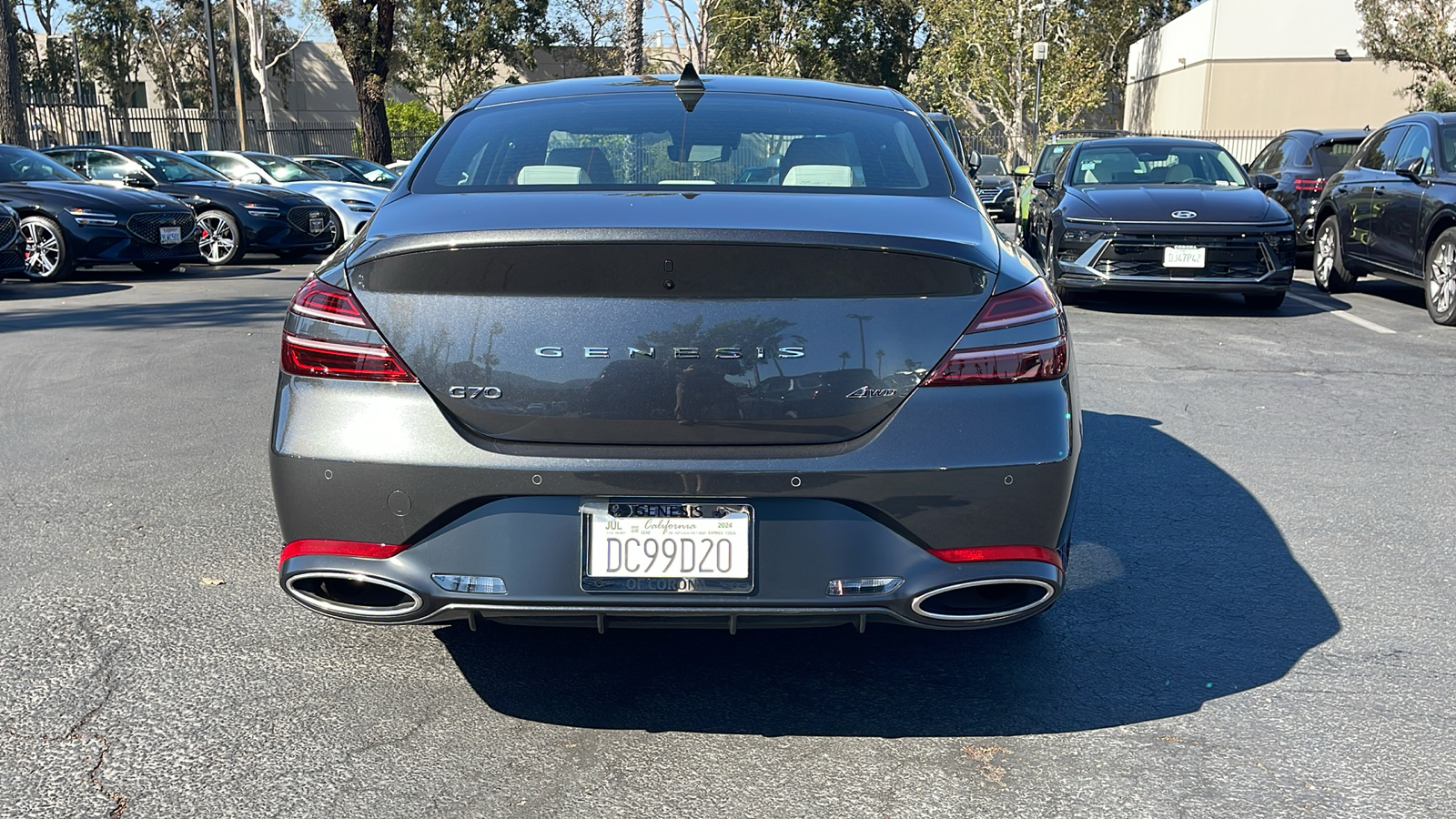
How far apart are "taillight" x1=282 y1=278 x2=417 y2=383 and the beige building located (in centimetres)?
4101

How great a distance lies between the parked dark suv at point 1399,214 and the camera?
35.0 feet

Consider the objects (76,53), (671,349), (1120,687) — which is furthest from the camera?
(76,53)

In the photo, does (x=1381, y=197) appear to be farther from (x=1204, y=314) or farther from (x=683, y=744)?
(x=683, y=744)

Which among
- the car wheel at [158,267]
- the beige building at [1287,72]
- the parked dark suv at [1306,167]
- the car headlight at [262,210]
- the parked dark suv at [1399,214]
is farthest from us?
the beige building at [1287,72]

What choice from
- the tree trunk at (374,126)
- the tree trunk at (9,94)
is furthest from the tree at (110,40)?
the tree trunk at (9,94)

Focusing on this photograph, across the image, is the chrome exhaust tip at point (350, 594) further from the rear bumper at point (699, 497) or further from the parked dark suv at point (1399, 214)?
the parked dark suv at point (1399, 214)

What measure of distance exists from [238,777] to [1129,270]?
938 cm

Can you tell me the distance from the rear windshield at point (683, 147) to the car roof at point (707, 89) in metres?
0.08

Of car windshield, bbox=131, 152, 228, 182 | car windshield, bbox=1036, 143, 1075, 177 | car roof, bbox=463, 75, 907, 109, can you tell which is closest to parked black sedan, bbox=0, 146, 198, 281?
car windshield, bbox=131, 152, 228, 182

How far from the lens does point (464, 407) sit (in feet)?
9.79

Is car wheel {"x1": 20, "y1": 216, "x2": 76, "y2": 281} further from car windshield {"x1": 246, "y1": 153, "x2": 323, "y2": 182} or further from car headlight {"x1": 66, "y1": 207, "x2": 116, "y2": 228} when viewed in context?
car windshield {"x1": 246, "y1": 153, "x2": 323, "y2": 182}

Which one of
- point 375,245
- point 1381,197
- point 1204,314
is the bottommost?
point 1204,314

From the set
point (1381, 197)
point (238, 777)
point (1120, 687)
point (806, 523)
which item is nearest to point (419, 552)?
point (238, 777)

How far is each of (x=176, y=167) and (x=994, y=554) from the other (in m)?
16.4
